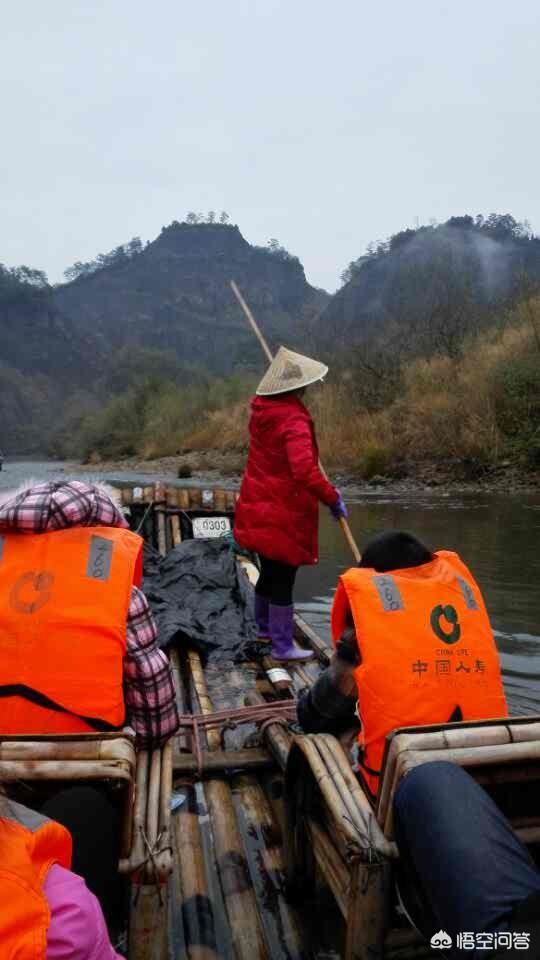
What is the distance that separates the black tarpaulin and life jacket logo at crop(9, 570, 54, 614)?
220 centimetres

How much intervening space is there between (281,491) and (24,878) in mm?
2922

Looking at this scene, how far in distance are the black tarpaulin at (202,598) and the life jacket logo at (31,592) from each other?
2.20 m

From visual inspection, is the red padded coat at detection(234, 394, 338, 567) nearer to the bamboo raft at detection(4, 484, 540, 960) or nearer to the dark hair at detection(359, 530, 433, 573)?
the bamboo raft at detection(4, 484, 540, 960)

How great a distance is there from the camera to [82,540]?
6.26 ft

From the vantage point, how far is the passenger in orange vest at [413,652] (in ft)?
5.68

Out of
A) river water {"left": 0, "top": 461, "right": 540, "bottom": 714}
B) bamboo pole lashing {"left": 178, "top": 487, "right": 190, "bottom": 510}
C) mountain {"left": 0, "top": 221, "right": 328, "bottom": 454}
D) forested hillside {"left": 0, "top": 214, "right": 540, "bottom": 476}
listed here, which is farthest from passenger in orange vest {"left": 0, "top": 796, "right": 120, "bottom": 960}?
mountain {"left": 0, "top": 221, "right": 328, "bottom": 454}

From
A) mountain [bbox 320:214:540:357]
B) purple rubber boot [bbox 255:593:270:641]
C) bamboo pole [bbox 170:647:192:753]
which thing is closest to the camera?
bamboo pole [bbox 170:647:192:753]

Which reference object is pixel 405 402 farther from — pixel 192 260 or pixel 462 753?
pixel 192 260

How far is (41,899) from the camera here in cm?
93

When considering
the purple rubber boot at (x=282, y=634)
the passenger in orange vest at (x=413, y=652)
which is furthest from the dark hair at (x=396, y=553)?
the purple rubber boot at (x=282, y=634)

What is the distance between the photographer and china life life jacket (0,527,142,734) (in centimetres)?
171

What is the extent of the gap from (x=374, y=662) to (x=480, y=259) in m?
70.1

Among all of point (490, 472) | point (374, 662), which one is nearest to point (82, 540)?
point (374, 662)

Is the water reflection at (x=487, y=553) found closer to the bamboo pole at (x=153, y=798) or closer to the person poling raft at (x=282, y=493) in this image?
the person poling raft at (x=282, y=493)
